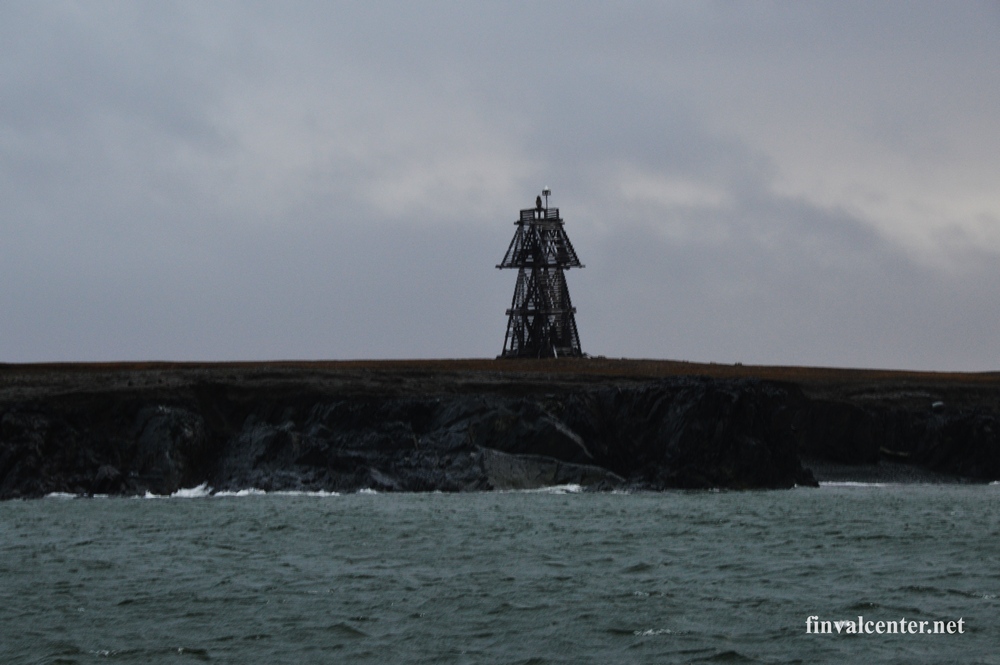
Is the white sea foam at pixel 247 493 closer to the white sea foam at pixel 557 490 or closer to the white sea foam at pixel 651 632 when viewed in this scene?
the white sea foam at pixel 557 490

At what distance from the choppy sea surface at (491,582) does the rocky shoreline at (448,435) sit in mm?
6688

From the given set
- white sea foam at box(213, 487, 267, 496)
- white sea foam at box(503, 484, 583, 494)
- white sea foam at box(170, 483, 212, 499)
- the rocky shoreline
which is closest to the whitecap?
white sea foam at box(503, 484, 583, 494)

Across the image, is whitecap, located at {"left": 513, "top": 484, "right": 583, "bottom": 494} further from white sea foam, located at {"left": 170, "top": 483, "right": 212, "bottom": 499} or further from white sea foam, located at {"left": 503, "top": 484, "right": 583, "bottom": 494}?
white sea foam, located at {"left": 170, "top": 483, "right": 212, "bottom": 499}

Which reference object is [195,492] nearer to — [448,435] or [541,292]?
[448,435]

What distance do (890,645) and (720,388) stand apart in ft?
95.4

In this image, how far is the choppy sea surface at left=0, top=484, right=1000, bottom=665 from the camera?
740 inches

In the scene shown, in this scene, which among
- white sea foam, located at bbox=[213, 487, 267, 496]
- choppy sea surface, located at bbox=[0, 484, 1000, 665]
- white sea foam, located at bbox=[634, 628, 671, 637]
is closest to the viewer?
choppy sea surface, located at bbox=[0, 484, 1000, 665]

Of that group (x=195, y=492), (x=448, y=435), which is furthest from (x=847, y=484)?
(x=195, y=492)

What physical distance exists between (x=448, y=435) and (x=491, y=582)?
22.7m

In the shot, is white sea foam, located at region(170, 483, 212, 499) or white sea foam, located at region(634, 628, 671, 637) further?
white sea foam, located at region(170, 483, 212, 499)

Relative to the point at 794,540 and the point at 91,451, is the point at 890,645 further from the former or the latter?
the point at 91,451

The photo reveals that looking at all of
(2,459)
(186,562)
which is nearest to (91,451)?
(2,459)

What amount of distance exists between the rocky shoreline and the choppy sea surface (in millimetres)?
6688

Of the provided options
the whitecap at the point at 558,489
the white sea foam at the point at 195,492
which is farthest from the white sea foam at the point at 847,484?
the white sea foam at the point at 195,492
